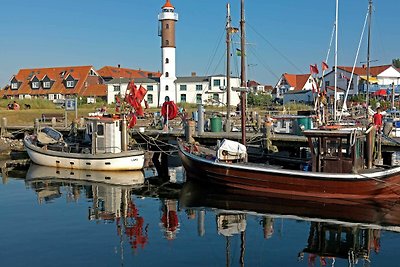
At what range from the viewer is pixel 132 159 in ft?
98.5

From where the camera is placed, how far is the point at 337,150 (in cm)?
2175

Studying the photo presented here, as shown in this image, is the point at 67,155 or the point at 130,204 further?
the point at 67,155

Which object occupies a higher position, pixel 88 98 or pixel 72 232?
pixel 88 98

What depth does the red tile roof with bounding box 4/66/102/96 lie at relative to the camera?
89.8m

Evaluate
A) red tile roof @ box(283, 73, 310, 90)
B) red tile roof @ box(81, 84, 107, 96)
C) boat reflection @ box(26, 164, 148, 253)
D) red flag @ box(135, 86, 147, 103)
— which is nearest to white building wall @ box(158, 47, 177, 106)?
red tile roof @ box(81, 84, 107, 96)

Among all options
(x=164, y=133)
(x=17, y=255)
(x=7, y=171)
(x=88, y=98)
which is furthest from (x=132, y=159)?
(x=88, y=98)

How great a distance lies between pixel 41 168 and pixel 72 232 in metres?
16.0

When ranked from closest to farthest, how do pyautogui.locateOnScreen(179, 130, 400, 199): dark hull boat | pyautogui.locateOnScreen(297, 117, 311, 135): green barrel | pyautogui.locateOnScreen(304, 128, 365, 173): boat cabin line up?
pyautogui.locateOnScreen(179, 130, 400, 199): dark hull boat < pyautogui.locateOnScreen(304, 128, 365, 173): boat cabin < pyautogui.locateOnScreen(297, 117, 311, 135): green barrel

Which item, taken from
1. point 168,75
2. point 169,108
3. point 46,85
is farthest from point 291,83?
point 169,108

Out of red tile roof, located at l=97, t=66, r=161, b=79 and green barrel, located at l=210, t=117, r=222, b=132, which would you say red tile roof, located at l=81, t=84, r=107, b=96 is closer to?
red tile roof, located at l=97, t=66, r=161, b=79

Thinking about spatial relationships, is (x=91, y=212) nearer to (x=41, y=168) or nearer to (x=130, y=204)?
(x=130, y=204)

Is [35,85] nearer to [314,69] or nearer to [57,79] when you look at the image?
[57,79]

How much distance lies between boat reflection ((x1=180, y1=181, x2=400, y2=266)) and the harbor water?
0.04 m

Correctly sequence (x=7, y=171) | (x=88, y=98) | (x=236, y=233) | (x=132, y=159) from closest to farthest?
(x=236, y=233)
(x=132, y=159)
(x=7, y=171)
(x=88, y=98)
